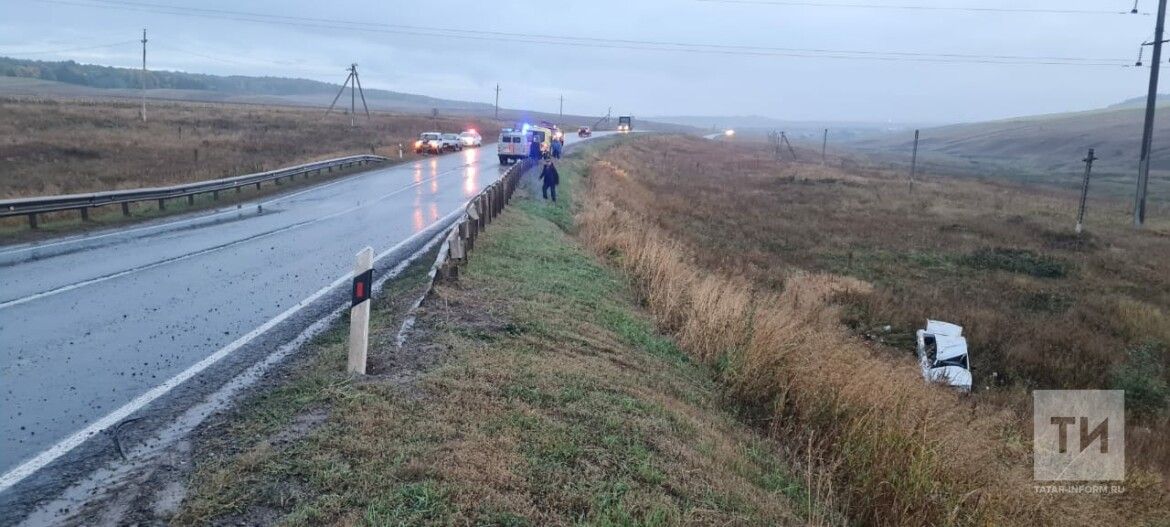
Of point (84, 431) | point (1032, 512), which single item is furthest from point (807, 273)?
point (84, 431)

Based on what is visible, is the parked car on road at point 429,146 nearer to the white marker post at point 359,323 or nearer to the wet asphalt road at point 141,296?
the wet asphalt road at point 141,296

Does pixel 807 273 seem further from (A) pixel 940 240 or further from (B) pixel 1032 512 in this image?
(B) pixel 1032 512

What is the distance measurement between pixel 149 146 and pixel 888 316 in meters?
38.2

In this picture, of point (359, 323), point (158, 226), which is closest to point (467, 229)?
point (359, 323)

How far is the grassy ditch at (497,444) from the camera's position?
154 inches

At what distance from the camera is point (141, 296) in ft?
30.1

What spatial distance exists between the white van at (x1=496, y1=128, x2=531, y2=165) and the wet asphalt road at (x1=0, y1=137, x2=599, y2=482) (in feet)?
64.9

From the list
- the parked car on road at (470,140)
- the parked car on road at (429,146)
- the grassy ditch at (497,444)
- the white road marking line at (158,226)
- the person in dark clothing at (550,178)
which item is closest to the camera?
the grassy ditch at (497,444)

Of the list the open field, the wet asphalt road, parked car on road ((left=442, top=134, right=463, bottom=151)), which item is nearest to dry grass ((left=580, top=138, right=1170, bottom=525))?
the wet asphalt road

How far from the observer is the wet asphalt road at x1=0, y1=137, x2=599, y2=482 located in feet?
18.9

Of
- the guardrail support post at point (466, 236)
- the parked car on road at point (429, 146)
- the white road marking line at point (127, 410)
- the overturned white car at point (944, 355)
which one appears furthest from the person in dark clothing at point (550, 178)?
the parked car on road at point (429, 146)

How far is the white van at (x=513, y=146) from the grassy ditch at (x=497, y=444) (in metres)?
31.4

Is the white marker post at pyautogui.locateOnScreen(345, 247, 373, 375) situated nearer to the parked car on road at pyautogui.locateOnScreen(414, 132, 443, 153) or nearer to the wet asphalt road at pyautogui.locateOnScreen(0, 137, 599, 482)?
the wet asphalt road at pyautogui.locateOnScreen(0, 137, 599, 482)

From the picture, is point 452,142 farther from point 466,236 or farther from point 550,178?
point 466,236
